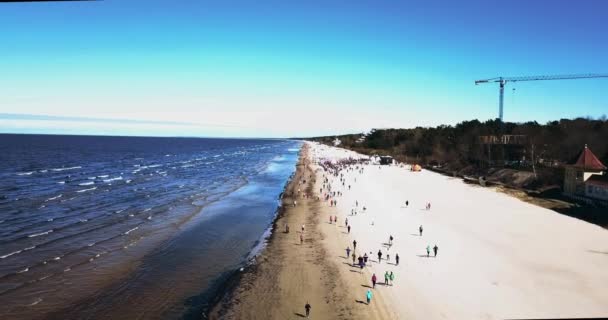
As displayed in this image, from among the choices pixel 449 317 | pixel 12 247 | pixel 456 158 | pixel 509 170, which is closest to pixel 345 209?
pixel 449 317

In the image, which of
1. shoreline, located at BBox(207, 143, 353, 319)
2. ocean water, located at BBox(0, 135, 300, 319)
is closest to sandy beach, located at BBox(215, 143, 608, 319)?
shoreline, located at BBox(207, 143, 353, 319)

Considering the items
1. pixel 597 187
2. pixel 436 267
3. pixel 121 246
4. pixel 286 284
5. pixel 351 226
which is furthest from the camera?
pixel 597 187

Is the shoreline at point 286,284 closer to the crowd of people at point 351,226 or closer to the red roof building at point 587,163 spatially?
the crowd of people at point 351,226

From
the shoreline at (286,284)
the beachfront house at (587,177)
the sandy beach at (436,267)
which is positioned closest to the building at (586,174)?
the beachfront house at (587,177)

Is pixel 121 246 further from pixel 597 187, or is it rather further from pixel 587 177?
pixel 587 177

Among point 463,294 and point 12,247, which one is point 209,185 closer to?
point 12,247

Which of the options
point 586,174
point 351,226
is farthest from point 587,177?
point 351,226
